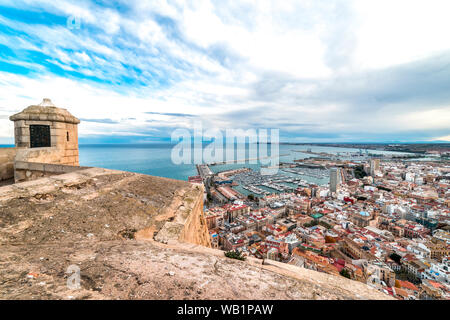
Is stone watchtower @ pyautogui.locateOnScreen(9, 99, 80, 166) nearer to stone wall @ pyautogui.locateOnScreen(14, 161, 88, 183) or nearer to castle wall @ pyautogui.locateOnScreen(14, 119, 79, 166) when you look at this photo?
castle wall @ pyautogui.locateOnScreen(14, 119, 79, 166)

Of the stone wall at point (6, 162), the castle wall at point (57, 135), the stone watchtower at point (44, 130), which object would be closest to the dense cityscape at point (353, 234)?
the stone watchtower at point (44, 130)

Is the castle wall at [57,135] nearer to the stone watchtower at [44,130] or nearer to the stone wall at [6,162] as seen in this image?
the stone watchtower at [44,130]

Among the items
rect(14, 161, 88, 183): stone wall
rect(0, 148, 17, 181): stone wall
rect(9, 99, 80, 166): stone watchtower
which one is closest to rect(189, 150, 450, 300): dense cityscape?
rect(14, 161, 88, 183): stone wall

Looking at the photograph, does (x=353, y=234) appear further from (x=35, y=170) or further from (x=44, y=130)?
(x=44, y=130)

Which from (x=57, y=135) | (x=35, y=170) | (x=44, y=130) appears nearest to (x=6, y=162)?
(x=44, y=130)

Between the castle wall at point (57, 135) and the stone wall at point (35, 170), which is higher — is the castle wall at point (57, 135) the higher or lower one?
the higher one

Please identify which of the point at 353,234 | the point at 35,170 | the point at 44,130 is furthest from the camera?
the point at 353,234
